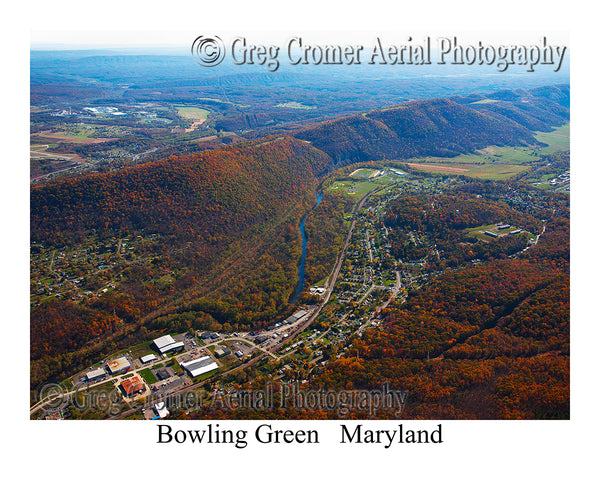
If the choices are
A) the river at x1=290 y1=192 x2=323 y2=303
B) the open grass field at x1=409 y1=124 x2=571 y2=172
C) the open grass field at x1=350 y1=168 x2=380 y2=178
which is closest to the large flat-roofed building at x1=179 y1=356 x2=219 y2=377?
the river at x1=290 y1=192 x2=323 y2=303

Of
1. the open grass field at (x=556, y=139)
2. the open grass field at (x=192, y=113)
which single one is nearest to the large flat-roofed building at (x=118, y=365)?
the open grass field at (x=556, y=139)

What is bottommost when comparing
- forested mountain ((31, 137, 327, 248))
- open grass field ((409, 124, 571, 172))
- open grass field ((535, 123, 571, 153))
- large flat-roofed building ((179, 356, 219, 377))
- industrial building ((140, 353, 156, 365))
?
large flat-roofed building ((179, 356, 219, 377))

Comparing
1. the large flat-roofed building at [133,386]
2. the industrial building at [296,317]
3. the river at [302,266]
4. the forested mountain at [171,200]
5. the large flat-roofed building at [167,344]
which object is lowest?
the large flat-roofed building at [133,386]

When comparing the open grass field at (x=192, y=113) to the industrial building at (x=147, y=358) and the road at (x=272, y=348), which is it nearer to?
the road at (x=272, y=348)

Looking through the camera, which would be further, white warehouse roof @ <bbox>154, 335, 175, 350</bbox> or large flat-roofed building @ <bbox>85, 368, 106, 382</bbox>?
white warehouse roof @ <bbox>154, 335, 175, 350</bbox>

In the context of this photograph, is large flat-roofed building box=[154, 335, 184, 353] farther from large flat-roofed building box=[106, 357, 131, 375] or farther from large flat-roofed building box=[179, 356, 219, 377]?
large flat-roofed building box=[106, 357, 131, 375]

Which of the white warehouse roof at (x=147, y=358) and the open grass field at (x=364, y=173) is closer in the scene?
the white warehouse roof at (x=147, y=358)

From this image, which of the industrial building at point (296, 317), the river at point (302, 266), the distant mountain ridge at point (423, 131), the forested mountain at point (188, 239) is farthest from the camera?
the distant mountain ridge at point (423, 131)

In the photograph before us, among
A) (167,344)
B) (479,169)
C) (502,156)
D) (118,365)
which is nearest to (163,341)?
(167,344)
